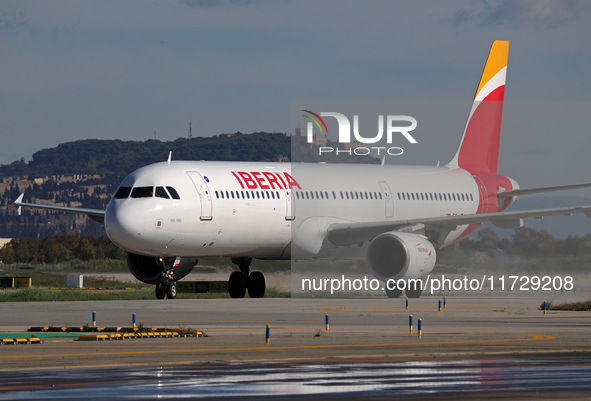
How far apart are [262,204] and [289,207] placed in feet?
4.41

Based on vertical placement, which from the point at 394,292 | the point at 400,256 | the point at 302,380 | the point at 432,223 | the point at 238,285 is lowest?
the point at 302,380

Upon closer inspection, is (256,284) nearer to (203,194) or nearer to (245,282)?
(245,282)

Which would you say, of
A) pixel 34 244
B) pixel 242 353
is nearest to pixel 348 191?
pixel 242 353

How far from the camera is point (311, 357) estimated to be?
17562mm

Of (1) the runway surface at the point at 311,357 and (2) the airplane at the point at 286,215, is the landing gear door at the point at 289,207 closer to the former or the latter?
(2) the airplane at the point at 286,215

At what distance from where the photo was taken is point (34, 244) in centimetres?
18162

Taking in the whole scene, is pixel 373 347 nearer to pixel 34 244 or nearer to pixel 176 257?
pixel 176 257

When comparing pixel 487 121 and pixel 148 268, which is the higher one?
pixel 487 121

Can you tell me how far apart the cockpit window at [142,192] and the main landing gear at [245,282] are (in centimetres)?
659

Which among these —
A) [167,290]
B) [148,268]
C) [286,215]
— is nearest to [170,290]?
[167,290]

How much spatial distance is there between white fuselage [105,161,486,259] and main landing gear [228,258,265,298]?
1.31 metres

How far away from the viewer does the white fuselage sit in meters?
34.5

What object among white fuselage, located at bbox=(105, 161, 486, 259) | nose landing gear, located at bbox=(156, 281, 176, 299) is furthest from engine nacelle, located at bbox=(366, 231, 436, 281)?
nose landing gear, located at bbox=(156, 281, 176, 299)

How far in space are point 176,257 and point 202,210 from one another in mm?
2244
